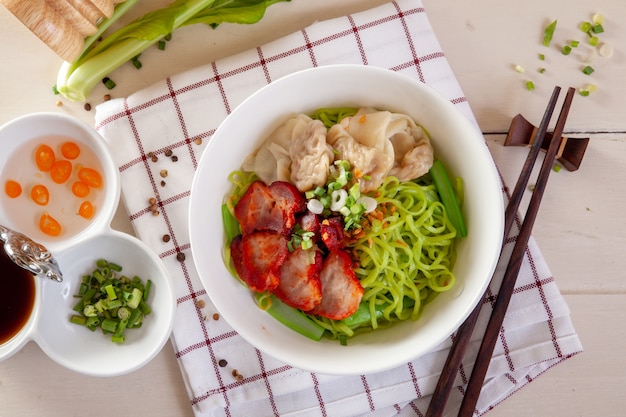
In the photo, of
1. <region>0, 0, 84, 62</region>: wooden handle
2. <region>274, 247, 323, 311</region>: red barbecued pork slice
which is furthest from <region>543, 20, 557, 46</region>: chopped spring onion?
<region>0, 0, 84, 62</region>: wooden handle

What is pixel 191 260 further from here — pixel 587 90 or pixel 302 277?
pixel 587 90

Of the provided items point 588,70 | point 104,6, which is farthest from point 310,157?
point 588,70

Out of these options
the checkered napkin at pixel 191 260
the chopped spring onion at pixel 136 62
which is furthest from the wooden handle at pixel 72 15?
the checkered napkin at pixel 191 260

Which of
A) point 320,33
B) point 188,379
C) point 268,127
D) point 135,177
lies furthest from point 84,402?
point 320,33

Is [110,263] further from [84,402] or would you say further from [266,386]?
[266,386]

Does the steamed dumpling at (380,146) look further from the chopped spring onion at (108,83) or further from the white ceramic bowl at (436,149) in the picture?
the chopped spring onion at (108,83)

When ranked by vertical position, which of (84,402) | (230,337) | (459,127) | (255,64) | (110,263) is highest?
(255,64)
